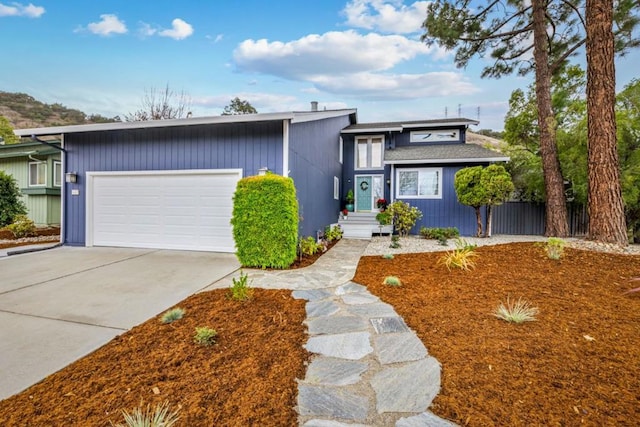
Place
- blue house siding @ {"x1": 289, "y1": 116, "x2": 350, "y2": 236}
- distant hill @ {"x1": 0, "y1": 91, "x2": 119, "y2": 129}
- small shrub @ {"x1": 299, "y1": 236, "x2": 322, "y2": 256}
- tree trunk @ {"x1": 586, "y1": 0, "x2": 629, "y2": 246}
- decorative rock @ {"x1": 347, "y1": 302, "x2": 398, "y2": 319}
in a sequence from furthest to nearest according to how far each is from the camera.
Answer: distant hill @ {"x1": 0, "y1": 91, "x2": 119, "y2": 129} → blue house siding @ {"x1": 289, "y1": 116, "x2": 350, "y2": 236} → tree trunk @ {"x1": 586, "y1": 0, "x2": 629, "y2": 246} → small shrub @ {"x1": 299, "y1": 236, "x2": 322, "y2": 256} → decorative rock @ {"x1": 347, "y1": 302, "x2": 398, "y2": 319}

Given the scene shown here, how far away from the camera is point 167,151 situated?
23.2 feet

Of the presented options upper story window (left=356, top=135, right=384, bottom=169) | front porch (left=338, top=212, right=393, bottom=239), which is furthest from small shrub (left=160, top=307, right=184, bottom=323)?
upper story window (left=356, top=135, right=384, bottom=169)

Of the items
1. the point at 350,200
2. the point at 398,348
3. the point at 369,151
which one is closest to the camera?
the point at 398,348

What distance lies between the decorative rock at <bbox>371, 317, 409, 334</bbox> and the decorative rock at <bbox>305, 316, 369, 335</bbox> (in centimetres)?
11

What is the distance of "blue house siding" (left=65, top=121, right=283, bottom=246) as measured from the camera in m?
6.53

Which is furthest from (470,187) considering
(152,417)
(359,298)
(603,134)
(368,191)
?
(152,417)

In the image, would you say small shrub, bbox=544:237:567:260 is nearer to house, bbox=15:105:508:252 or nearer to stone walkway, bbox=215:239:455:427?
stone walkway, bbox=215:239:455:427

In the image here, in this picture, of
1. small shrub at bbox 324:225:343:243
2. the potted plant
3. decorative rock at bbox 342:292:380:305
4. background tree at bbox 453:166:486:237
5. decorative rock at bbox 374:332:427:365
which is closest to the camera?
decorative rock at bbox 374:332:427:365

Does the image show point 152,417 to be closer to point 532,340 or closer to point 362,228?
point 532,340

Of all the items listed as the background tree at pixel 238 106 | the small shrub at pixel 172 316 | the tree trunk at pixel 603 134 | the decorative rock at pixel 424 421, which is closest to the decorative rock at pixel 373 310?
the decorative rock at pixel 424 421

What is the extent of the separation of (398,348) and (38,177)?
52.6 feet

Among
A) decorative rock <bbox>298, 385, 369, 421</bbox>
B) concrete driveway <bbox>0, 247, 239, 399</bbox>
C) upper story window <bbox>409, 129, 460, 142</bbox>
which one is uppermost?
upper story window <bbox>409, 129, 460, 142</bbox>

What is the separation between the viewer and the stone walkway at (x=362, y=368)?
1674 mm

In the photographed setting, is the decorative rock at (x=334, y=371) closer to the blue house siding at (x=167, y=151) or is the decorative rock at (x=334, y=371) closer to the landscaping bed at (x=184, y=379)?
the landscaping bed at (x=184, y=379)
